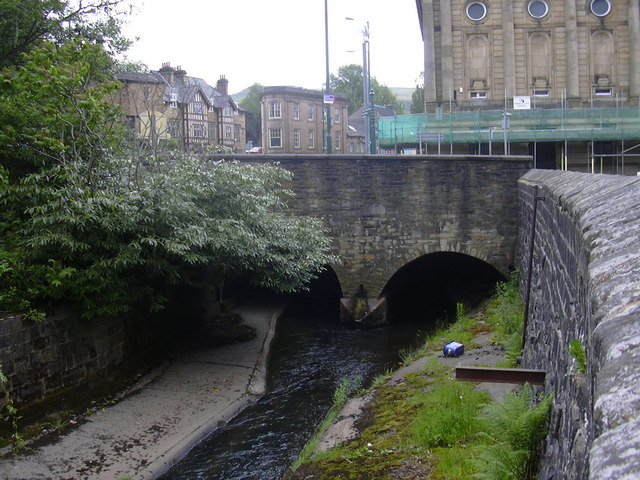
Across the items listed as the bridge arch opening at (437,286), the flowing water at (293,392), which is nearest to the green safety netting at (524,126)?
the bridge arch opening at (437,286)

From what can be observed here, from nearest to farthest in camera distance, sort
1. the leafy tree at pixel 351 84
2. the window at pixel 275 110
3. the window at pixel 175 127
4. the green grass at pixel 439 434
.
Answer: the green grass at pixel 439 434
the window at pixel 175 127
the window at pixel 275 110
the leafy tree at pixel 351 84

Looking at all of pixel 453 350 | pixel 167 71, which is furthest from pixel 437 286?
pixel 167 71

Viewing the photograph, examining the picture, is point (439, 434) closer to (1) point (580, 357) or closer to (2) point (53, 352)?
(1) point (580, 357)

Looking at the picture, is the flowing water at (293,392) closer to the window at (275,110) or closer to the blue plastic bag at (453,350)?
the blue plastic bag at (453,350)

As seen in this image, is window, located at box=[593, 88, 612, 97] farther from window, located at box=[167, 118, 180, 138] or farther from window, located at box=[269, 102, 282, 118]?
window, located at box=[269, 102, 282, 118]

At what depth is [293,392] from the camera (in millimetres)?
13641

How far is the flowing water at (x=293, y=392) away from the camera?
10094mm

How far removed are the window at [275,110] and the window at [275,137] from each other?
3.87 ft

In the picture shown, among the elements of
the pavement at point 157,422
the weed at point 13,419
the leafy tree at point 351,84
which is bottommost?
the pavement at point 157,422

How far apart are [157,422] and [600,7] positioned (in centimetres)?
3016

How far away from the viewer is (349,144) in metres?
73.1

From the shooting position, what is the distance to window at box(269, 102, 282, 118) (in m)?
58.0

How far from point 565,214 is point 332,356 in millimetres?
11339

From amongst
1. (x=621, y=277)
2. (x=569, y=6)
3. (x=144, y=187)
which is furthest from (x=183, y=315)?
(x=569, y=6)
